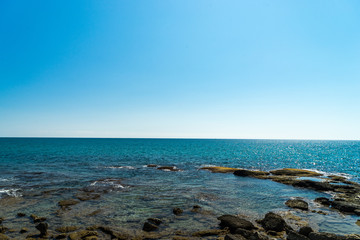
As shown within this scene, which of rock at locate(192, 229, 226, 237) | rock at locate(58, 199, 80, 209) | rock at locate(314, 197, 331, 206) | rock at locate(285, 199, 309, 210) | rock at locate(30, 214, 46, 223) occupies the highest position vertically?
rock at locate(30, 214, 46, 223)

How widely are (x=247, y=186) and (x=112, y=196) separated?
21.7 meters

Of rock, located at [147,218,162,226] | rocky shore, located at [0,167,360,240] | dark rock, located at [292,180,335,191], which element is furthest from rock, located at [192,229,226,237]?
dark rock, located at [292,180,335,191]

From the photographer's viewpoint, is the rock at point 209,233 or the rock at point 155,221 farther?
the rock at point 155,221

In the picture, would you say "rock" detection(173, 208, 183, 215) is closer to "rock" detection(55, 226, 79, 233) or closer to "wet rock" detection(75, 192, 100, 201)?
"rock" detection(55, 226, 79, 233)

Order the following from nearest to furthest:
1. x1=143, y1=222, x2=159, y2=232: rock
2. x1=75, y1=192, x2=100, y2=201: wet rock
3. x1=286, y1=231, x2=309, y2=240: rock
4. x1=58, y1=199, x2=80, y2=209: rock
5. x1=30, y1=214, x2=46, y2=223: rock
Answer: x1=286, y1=231, x2=309, y2=240: rock
x1=143, y1=222, x2=159, y2=232: rock
x1=30, y1=214, x2=46, y2=223: rock
x1=58, y1=199, x2=80, y2=209: rock
x1=75, y1=192, x2=100, y2=201: wet rock

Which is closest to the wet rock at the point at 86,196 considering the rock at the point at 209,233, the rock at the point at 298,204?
the rock at the point at 209,233

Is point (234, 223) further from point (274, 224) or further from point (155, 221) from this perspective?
point (155, 221)

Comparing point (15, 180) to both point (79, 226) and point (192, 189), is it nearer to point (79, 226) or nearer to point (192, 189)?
point (79, 226)

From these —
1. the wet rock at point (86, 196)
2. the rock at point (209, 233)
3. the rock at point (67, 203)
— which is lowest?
the rock at point (209, 233)

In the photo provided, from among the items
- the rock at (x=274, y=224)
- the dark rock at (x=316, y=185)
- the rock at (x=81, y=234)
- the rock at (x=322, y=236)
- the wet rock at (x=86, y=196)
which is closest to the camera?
the rock at (x=322, y=236)

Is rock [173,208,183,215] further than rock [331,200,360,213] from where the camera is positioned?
No

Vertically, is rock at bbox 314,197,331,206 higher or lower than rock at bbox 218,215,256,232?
lower

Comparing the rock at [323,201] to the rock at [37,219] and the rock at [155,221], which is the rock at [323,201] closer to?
the rock at [155,221]

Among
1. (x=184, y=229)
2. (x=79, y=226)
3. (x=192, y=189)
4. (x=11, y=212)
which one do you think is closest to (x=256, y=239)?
(x=184, y=229)
